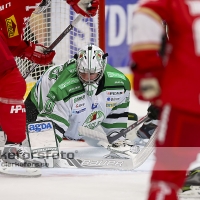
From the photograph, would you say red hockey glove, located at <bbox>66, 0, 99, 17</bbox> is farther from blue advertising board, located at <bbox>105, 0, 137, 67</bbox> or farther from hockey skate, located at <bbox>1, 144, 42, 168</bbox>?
blue advertising board, located at <bbox>105, 0, 137, 67</bbox>

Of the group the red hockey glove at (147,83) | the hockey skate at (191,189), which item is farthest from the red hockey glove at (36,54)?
the red hockey glove at (147,83)

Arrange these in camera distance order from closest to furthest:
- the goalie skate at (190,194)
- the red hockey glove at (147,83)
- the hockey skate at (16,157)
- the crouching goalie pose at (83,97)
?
the red hockey glove at (147,83) → the goalie skate at (190,194) → the hockey skate at (16,157) → the crouching goalie pose at (83,97)

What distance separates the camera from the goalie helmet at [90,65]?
439cm

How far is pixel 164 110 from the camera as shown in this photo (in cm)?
250

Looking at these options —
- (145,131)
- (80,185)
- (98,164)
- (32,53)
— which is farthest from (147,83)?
(145,131)

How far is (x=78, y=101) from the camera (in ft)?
14.9

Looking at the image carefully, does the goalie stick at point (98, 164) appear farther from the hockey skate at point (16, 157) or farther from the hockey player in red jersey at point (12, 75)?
the hockey player in red jersey at point (12, 75)

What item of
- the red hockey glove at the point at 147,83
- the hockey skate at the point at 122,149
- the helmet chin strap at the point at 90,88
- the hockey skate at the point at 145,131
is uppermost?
the red hockey glove at the point at 147,83

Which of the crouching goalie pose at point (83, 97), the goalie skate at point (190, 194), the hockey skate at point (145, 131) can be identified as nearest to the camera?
Answer: the goalie skate at point (190, 194)

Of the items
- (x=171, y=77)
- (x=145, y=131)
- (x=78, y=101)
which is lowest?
(x=145, y=131)

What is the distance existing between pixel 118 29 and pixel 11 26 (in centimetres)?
275

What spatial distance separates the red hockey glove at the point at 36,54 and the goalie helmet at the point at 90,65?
0.61ft

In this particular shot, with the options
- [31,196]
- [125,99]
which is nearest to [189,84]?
[31,196]

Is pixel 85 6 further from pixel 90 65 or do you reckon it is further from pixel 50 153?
pixel 50 153
